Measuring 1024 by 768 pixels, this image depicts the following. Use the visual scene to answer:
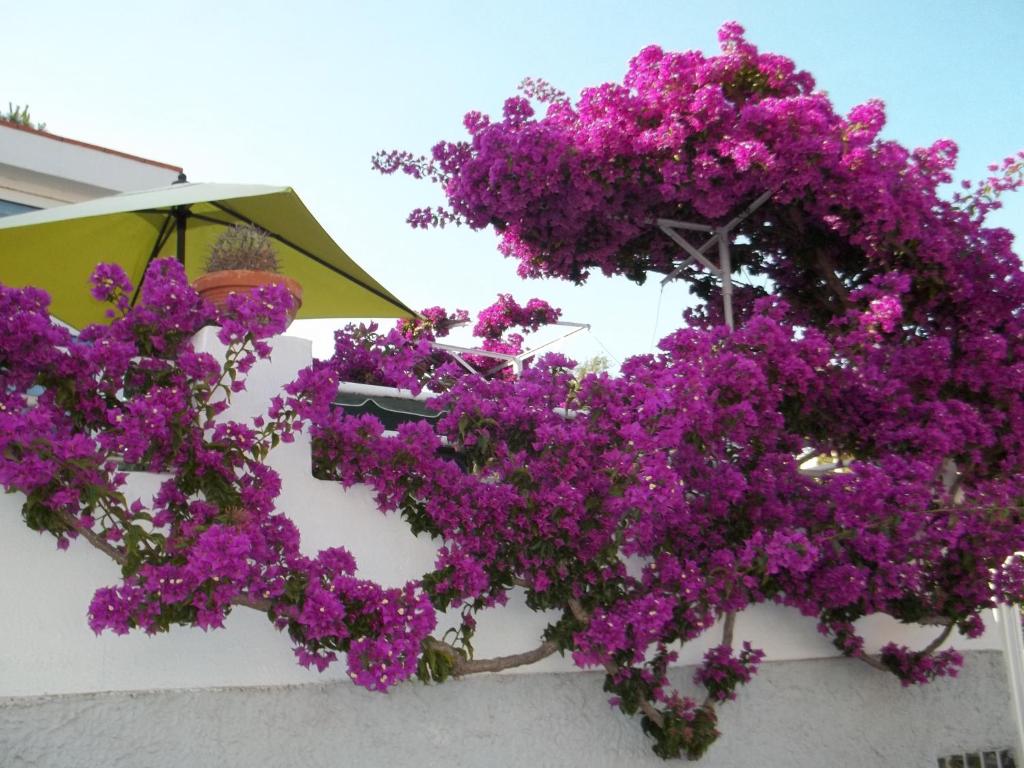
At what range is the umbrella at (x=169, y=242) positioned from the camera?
516 cm

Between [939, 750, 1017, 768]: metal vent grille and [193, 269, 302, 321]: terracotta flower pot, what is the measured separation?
189 inches

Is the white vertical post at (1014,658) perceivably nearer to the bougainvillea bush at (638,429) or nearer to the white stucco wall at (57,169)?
the bougainvillea bush at (638,429)

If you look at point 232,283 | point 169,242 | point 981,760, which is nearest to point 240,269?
point 232,283

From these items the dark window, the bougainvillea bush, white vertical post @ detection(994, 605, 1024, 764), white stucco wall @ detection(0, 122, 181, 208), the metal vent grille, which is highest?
white stucco wall @ detection(0, 122, 181, 208)

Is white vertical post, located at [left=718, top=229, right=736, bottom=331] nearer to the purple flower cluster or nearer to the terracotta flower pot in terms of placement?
the purple flower cluster

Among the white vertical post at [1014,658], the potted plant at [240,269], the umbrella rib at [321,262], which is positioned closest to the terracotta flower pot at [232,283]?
the potted plant at [240,269]

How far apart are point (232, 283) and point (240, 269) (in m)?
0.09

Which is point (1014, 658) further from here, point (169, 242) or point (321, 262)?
point (169, 242)

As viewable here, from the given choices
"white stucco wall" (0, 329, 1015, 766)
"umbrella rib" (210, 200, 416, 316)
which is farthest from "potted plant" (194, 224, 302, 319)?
"umbrella rib" (210, 200, 416, 316)

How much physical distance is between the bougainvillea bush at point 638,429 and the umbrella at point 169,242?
0.79 meters

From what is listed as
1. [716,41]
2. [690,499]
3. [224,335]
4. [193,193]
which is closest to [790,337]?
[690,499]

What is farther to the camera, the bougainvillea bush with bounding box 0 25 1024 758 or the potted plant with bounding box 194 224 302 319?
the potted plant with bounding box 194 224 302 319

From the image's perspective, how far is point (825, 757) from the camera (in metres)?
5.11

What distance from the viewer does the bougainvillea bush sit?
3.37m
